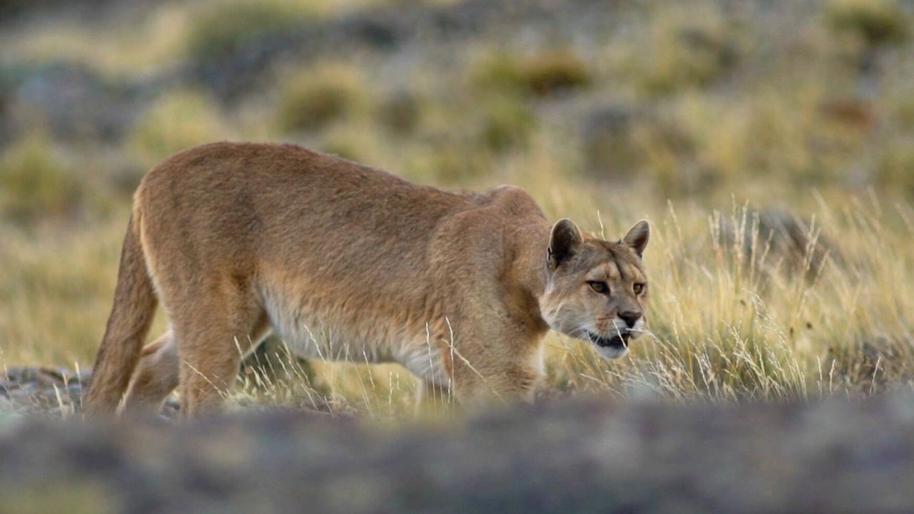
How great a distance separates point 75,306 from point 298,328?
637 cm

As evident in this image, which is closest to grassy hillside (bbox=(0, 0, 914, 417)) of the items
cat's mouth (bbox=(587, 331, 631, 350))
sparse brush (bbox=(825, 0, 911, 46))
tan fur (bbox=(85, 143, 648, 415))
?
sparse brush (bbox=(825, 0, 911, 46))

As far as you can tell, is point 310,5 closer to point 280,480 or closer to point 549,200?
point 549,200

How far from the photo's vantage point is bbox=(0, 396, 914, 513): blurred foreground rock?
9.11 feet

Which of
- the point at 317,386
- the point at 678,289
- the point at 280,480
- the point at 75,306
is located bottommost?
the point at 75,306

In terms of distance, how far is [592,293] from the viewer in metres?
6.39

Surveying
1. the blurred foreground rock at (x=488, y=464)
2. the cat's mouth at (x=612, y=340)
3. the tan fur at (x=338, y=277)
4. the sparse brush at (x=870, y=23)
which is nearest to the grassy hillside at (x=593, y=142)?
the sparse brush at (x=870, y=23)

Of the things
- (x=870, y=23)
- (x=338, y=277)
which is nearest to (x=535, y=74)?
(x=870, y=23)

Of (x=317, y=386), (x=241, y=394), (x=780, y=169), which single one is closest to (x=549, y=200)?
(x=780, y=169)

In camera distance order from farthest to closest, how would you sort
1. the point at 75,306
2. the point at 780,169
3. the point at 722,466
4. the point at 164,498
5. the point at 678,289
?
the point at 780,169 → the point at 75,306 → the point at 678,289 → the point at 722,466 → the point at 164,498

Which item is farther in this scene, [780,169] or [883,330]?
[780,169]

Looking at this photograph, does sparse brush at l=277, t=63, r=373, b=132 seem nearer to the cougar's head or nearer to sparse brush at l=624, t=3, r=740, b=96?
sparse brush at l=624, t=3, r=740, b=96

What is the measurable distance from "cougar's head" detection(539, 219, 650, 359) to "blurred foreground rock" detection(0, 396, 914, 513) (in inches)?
117

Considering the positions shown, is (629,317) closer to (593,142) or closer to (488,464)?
(488,464)

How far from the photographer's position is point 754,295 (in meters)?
7.09
